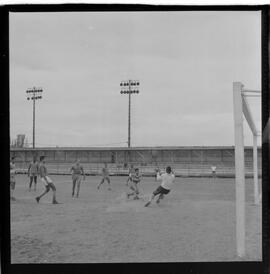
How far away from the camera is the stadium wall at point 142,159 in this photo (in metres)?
20.2

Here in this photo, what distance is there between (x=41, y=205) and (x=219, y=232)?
169 inches

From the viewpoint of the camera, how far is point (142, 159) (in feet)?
70.7

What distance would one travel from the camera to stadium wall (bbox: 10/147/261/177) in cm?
2025

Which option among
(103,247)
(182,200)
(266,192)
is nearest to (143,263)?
(103,247)

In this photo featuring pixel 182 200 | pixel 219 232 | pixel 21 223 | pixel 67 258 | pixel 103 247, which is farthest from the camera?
pixel 182 200

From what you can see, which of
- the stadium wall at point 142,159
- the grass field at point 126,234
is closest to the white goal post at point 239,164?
the grass field at point 126,234

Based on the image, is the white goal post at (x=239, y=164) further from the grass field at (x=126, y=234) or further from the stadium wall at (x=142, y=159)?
the stadium wall at (x=142, y=159)

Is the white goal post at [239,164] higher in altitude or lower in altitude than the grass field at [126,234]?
higher

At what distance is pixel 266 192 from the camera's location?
3988 millimetres

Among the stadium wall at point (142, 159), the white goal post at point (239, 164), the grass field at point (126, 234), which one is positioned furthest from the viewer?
the stadium wall at point (142, 159)

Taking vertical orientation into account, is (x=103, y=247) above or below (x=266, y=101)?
below

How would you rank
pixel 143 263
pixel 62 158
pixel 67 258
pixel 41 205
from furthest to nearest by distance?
pixel 62 158 < pixel 41 205 < pixel 67 258 < pixel 143 263
